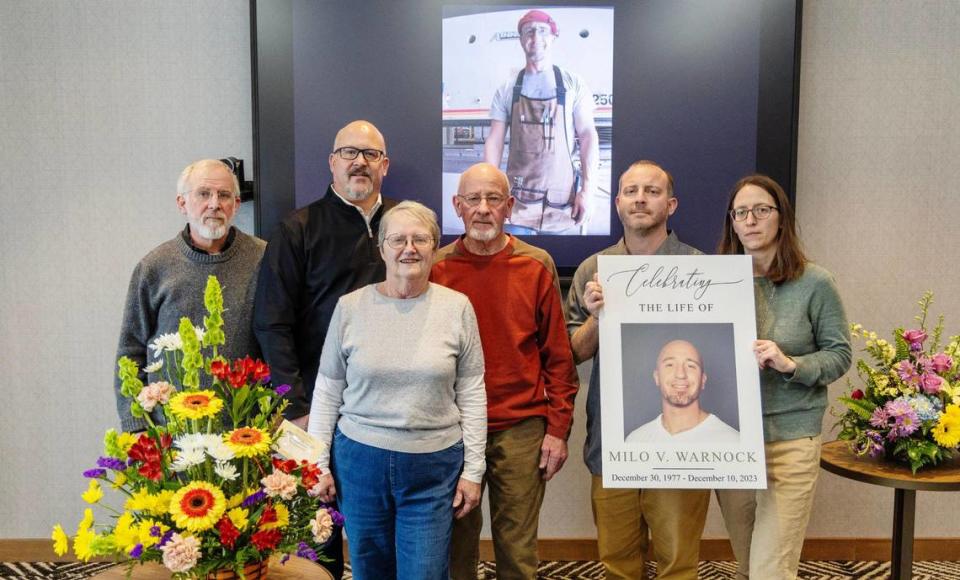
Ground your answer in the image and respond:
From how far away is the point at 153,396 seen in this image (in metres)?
1.43

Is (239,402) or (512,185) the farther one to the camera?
(512,185)

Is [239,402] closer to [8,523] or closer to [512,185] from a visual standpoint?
[512,185]

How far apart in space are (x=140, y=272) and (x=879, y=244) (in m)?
2.80

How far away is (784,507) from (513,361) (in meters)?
0.85

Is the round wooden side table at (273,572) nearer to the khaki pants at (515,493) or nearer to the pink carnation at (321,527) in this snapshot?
the pink carnation at (321,527)

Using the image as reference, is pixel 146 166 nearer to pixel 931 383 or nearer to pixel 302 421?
pixel 302 421

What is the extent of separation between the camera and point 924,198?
10.1 feet

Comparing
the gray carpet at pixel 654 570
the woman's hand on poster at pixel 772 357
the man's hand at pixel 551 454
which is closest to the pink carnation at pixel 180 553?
the man's hand at pixel 551 454

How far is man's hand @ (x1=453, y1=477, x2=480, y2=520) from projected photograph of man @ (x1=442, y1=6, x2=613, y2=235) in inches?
50.3

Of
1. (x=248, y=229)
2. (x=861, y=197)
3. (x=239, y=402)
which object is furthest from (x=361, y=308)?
(x=861, y=197)

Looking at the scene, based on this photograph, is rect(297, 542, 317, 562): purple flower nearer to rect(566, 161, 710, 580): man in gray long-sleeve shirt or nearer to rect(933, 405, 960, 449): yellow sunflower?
rect(566, 161, 710, 580): man in gray long-sleeve shirt

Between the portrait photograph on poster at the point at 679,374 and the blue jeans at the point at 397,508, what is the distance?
46 cm

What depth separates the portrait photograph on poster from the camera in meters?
2.04

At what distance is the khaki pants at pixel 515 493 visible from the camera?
2.20 m
